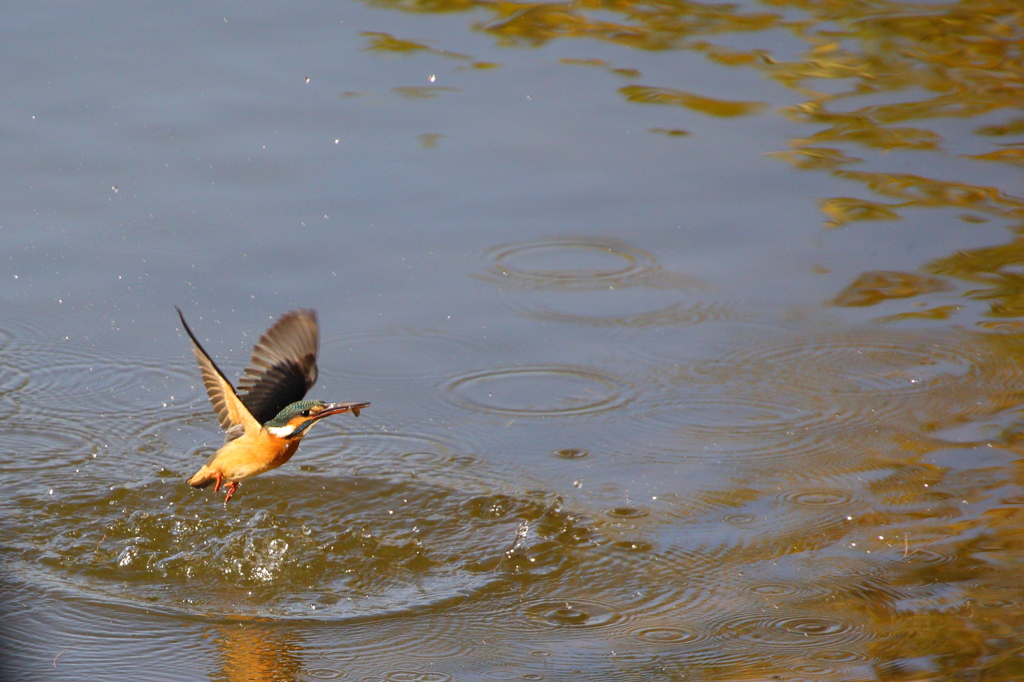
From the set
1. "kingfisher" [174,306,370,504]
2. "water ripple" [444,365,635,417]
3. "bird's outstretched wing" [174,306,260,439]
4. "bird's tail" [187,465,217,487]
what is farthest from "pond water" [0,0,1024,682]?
"bird's outstretched wing" [174,306,260,439]

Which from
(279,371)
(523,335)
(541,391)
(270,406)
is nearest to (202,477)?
(270,406)

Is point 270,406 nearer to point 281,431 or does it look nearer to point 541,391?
point 281,431

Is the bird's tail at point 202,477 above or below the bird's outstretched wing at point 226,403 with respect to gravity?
below

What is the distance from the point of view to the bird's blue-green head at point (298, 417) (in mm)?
4562

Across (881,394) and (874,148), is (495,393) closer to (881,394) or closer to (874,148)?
(881,394)

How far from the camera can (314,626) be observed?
4375 millimetres

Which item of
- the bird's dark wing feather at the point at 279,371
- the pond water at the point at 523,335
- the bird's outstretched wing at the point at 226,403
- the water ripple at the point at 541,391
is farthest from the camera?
the water ripple at the point at 541,391

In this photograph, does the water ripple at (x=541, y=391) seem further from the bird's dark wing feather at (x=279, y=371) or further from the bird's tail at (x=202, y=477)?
the bird's tail at (x=202, y=477)

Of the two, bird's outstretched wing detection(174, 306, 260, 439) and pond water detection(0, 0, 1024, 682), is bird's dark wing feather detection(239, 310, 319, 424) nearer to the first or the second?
bird's outstretched wing detection(174, 306, 260, 439)

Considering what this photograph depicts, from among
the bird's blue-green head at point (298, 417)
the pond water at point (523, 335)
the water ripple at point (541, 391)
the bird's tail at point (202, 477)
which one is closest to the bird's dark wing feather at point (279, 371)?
the bird's blue-green head at point (298, 417)

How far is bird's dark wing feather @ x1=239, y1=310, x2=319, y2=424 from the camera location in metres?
4.81

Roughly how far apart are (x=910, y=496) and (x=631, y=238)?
262 centimetres

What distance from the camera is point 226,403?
15.4 feet

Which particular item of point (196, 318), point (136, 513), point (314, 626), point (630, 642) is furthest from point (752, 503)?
point (196, 318)
